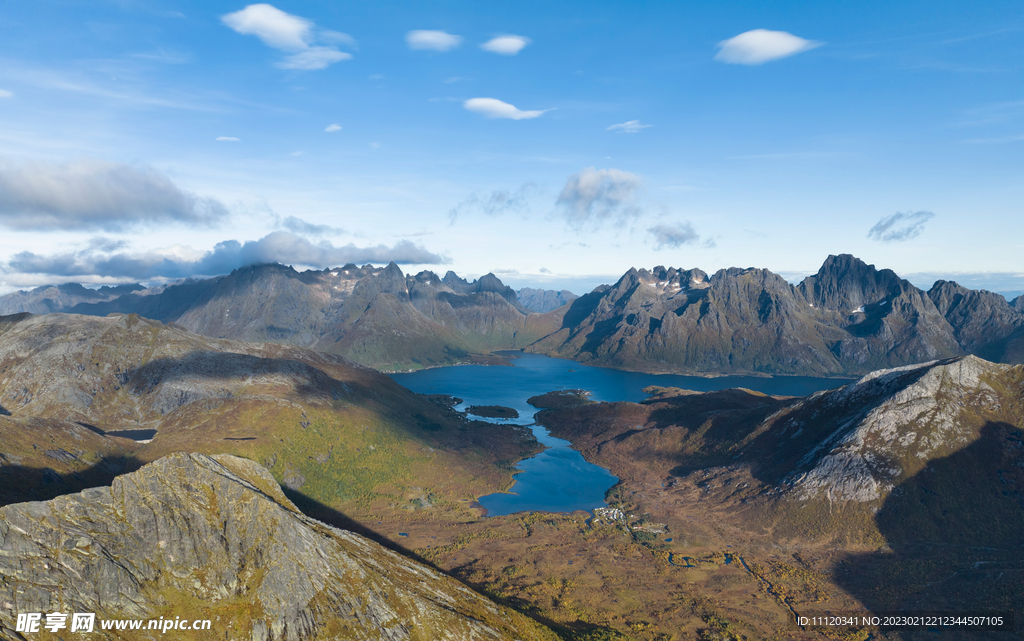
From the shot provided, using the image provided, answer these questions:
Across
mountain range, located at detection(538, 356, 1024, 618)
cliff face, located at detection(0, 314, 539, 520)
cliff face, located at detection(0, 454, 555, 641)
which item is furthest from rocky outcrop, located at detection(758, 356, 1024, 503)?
cliff face, located at detection(0, 454, 555, 641)

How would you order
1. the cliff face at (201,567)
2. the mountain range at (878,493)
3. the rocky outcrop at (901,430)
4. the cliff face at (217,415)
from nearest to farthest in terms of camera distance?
the cliff face at (201,567) < the mountain range at (878,493) < the rocky outcrop at (901,430) < the cliff face at (217,415)

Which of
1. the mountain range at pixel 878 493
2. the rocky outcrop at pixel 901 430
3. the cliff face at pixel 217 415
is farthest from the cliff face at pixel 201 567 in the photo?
the rocky outcrop at pixel 901 430

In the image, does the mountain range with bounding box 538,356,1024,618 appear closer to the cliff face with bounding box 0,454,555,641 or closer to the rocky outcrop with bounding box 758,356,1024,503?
the rocky outcrop with bounding box 758,356,1024,503

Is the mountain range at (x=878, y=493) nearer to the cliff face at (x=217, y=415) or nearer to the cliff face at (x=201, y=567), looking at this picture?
the cliff face at (x=217, y=415)

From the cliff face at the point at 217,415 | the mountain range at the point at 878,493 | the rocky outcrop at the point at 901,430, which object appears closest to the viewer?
the mountain range at the point at 878,493

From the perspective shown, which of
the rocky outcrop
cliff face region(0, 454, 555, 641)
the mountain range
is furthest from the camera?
the rocky outcrop

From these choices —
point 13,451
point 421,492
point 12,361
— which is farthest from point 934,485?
point 12,361

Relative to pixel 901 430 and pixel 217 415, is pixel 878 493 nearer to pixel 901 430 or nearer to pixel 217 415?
pixel 901 430

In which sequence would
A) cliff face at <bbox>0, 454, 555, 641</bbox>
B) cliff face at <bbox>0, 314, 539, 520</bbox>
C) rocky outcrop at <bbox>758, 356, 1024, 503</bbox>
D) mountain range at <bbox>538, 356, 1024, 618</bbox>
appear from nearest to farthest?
cliff face at <bbox>0, 454, 555, 641</bbox>, mountain range at <bbox>538, 356, 1024, 618</bbox>, rocky outcrop at <bbox>758, 356, 1024, 503</bbox>, cliff face at <bbox>0, 314, 539, 520</bbox>

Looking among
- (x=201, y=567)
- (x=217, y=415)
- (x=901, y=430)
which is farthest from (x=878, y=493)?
(x=217, y=415)
